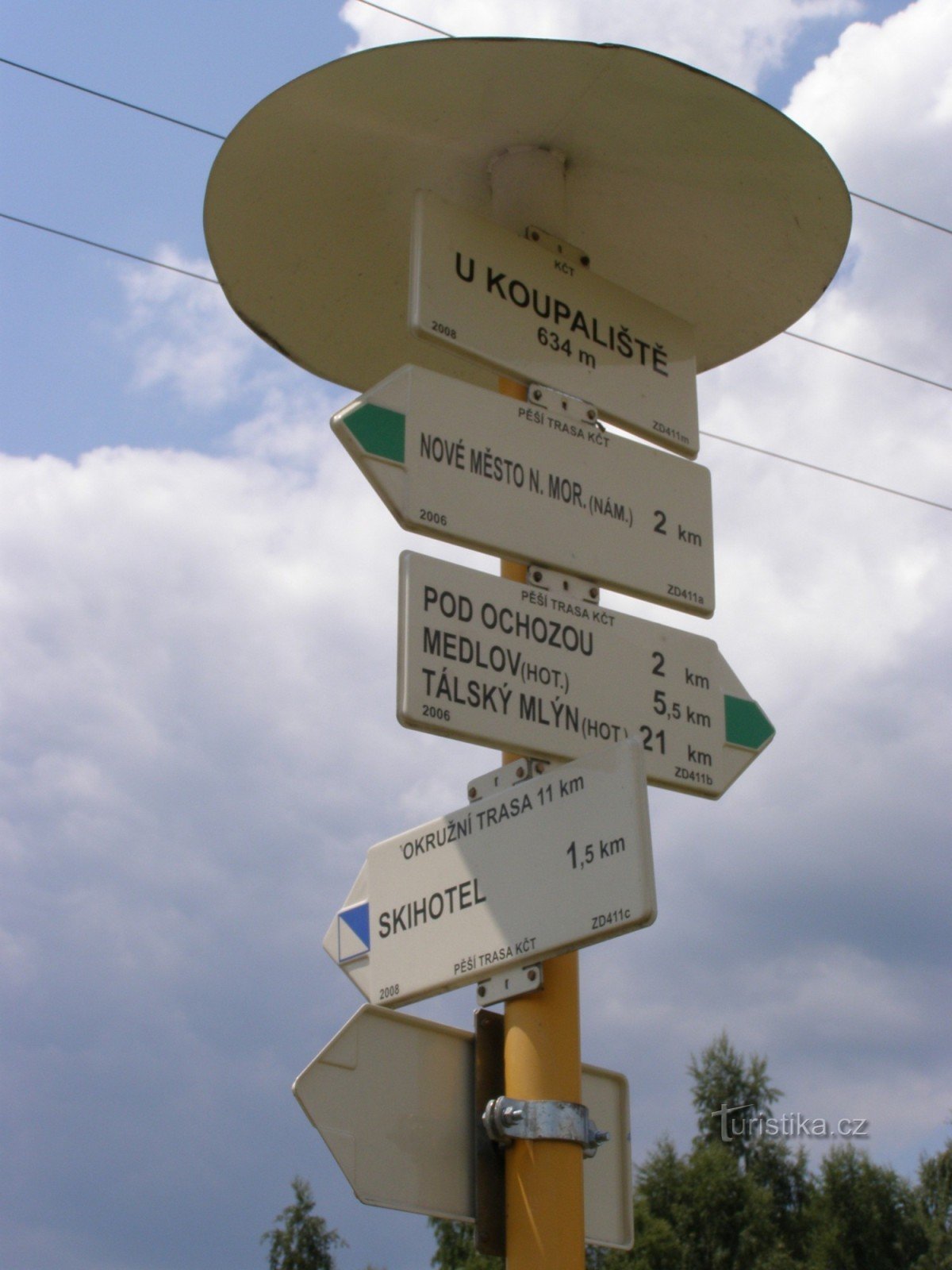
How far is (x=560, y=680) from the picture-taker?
11.4ft

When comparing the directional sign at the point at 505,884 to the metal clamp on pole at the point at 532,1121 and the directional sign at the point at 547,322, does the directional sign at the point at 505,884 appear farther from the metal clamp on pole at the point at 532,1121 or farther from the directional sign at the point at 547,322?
the directional sign at the point at 547,322

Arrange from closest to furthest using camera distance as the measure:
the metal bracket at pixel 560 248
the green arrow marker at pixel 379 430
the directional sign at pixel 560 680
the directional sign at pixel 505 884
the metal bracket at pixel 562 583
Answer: the directional sign at pixel 505 884 → the directional sign at pixel 560 680 → the green arrow marker at pixel 379 430 → the metal bracket at pixel 562 583 → the metal bracket at pixel 560 248

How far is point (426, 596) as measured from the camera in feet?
10.9

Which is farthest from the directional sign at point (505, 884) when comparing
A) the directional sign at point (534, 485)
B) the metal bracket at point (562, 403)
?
the metal bracket at point (562, 403)

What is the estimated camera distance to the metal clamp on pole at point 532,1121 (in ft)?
10.5

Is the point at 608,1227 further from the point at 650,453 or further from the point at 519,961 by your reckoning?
the point at 650,453

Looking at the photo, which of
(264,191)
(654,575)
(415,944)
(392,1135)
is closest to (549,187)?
(264,191)

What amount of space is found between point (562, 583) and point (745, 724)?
24.3 inches

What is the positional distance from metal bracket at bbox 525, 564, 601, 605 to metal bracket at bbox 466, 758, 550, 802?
1.43 feet

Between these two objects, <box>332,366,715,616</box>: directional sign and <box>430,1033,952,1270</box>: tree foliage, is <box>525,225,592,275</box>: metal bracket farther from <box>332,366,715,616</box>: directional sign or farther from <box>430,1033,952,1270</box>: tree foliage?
<box>430,1033,952,1270</box>: tree foliage

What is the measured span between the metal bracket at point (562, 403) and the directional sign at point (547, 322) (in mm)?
22

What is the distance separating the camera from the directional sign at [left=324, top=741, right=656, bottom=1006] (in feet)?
9.75

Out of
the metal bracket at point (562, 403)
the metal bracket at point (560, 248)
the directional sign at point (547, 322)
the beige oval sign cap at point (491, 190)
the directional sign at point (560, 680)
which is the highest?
the beige oval sign cap at point (491, 190)

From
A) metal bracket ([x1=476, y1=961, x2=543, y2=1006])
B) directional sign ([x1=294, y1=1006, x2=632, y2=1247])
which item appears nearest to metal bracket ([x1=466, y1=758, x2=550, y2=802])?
metal bracket ([x1=476, y1=961, x2=543, y2=1006])
